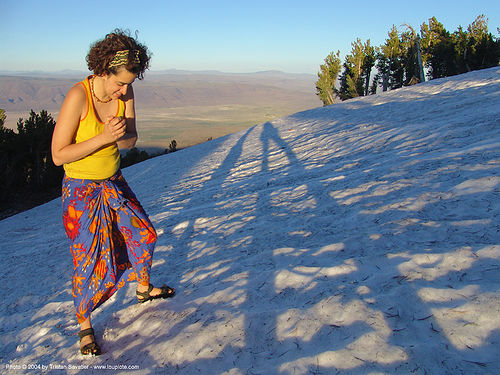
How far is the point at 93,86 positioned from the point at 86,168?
1.68ft

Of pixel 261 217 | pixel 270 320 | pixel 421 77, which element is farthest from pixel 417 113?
pixel 421 77

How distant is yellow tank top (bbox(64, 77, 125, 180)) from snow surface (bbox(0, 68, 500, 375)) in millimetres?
1089

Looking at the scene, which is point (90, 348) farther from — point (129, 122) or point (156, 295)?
point (129, 122)

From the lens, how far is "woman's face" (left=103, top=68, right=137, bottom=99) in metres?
2.25

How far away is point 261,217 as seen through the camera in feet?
14.4

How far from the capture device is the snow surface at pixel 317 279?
Answer: 1.90 m

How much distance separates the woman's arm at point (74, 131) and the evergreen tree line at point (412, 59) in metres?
27.5

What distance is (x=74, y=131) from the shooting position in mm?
2219

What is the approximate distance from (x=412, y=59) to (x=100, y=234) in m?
32.5

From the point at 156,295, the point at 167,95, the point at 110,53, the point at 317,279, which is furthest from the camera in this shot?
the point at 167,95

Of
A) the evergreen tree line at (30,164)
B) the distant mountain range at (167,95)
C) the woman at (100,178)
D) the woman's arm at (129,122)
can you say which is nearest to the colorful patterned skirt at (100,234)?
the woman at (100,178)

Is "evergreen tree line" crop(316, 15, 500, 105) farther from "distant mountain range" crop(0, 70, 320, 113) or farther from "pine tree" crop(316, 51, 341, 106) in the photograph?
"distant mountain range" crop(0, 70, 320, 113)

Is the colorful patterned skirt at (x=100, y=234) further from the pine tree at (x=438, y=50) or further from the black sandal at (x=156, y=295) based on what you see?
the pine tree at (x=438, y=50)

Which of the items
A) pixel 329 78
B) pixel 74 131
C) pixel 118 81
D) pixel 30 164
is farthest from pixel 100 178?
pixel 329 78
